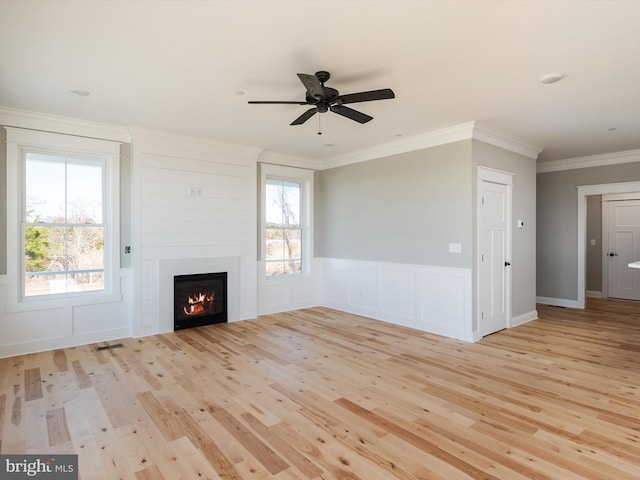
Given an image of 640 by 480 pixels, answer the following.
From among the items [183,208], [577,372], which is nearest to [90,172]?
[183,208]

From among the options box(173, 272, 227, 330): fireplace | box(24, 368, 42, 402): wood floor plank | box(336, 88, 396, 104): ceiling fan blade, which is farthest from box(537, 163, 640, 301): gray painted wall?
box(24, 368, 42, 402): wood floor plank

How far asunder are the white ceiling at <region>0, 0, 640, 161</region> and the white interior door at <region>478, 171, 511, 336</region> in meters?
1.03

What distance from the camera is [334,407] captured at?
2.94 meters

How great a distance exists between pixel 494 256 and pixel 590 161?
3055 millimetres

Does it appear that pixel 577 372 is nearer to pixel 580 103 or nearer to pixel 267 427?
pixel 580 103

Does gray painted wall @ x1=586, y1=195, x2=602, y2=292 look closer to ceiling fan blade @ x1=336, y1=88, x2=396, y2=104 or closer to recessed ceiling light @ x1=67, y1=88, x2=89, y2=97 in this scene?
ceiling fan blade @ x1=336, y1=88, x2=396, y2=104

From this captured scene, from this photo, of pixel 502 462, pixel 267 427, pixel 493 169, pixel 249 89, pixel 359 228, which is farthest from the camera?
pixel 359 228

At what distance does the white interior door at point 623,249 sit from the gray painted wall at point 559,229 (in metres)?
1.81

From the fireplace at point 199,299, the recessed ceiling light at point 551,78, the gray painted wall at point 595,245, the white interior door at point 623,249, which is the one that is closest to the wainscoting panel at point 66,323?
the fireplace at point 199,299

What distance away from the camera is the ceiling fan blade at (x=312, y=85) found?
2738mm

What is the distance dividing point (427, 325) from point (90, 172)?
16.6 ft

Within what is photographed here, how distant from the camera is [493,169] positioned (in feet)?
16.4

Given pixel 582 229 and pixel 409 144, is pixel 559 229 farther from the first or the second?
pixel 409 144

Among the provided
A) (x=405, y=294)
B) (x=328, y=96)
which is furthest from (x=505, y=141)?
(x=328, y=96)
